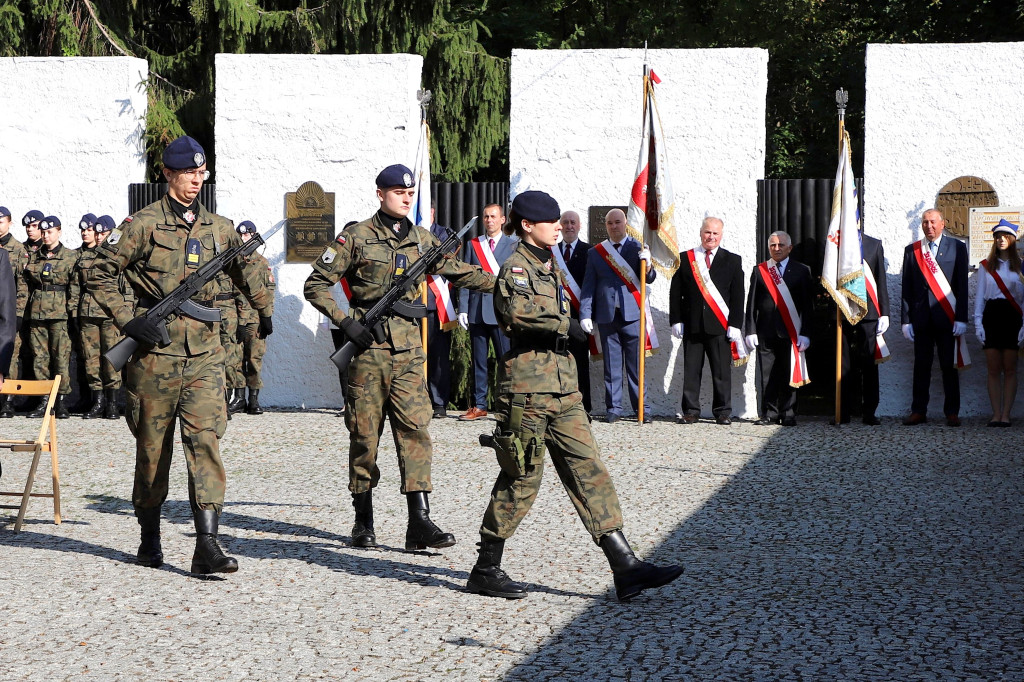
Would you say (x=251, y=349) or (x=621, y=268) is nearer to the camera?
(x=621, y=268)

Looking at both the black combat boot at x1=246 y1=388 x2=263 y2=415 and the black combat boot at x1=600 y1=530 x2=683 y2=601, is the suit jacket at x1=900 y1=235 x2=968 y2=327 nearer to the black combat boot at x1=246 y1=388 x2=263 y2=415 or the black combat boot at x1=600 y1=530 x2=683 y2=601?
the black combat boot at x1=246 y1=388 x2=263 y2=415

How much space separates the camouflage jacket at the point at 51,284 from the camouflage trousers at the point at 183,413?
7.58 m

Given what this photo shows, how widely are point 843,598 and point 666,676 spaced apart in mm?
1495

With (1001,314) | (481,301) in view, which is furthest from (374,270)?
(1001,314)

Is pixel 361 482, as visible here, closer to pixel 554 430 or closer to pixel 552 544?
pixel 552 544

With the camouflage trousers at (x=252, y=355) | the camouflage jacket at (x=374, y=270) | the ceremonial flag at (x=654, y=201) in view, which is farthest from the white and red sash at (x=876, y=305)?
the camouflage jacket at (x=374, y=270)

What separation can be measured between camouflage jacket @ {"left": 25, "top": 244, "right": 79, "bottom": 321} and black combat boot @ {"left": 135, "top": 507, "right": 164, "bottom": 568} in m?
7.60

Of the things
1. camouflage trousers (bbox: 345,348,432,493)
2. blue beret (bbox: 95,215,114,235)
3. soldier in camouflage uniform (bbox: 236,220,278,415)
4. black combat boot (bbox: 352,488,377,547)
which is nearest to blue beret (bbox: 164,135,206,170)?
camouflage trousers (bbox: 345,348,432,493)

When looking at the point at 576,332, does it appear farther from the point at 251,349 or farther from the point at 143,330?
the point at 251,349

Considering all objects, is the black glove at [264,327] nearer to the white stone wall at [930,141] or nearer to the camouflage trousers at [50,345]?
the camouflage trousers at [50,345]

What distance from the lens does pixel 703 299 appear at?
42.4ft

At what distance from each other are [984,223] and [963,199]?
0.31m

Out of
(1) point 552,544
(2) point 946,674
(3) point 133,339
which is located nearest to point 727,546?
(1) point 552,544

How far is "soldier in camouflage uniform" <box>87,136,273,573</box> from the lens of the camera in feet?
21.8
